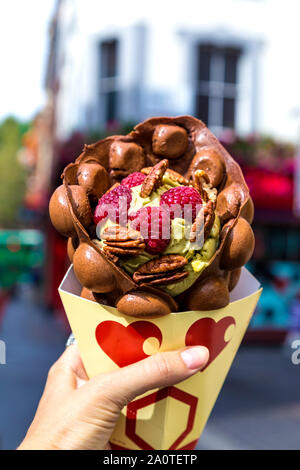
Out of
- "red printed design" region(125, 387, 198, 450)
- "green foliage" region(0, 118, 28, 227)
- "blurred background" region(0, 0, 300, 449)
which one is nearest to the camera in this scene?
"red printed design" region(125, 387, 198, 450)

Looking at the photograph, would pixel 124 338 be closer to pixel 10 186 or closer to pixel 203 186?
pixel 203 186

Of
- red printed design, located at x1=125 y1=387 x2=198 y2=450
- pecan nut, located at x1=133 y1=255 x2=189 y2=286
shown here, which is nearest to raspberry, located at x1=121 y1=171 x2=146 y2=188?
pecan nut, located at x1=133 y1=255 x2=189 y2=286

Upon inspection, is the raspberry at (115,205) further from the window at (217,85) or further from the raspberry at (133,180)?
the window at (217,85)

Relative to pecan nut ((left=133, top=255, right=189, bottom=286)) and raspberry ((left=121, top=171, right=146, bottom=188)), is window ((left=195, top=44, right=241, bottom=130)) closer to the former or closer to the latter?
raspberry ((left=121, top=171, right=146, bottom=188))

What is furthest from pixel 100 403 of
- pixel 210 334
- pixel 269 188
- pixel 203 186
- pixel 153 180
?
pixel 269 188

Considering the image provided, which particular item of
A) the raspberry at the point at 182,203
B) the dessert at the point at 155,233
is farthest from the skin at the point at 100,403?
the raspberry at the point at 182,203

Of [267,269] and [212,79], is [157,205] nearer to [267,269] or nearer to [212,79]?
[212,79]
